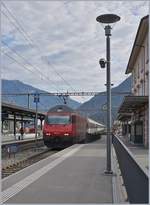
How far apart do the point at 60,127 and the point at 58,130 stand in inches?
11.6

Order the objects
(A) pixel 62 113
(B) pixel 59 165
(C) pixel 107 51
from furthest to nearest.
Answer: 1. (A) pixel 62 113
2. (B) pixel 59 165
3. (C) pixel 107 51

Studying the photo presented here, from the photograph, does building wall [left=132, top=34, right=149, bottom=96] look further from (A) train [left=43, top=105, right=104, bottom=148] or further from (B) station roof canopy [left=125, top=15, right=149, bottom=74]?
(A) train [left=43, top=105, right=104, bottom=148]

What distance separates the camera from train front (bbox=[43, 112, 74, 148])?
29.2 metres

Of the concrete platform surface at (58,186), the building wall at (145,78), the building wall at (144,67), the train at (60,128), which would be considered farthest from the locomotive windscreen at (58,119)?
the concrete platform surface at (58,186)

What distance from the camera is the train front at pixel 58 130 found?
2922 centimetres

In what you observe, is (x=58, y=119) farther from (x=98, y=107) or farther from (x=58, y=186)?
(x=98, y=107)

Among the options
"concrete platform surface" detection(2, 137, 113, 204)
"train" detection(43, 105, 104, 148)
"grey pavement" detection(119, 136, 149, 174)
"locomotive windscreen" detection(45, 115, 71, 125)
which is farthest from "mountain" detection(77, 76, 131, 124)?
"concrete platform surface" detection(2, 137, 113, 204)

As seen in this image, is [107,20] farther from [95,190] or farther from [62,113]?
[62,113]

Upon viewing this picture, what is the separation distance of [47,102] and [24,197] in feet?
278

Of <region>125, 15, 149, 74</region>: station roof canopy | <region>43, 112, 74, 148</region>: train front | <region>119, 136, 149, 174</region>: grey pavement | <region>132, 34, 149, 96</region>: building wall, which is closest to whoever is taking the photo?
<region>119, 136, 149, 174</region>: grey pavement

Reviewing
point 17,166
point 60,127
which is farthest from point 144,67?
point 17,166

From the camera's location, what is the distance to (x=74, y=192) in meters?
8.80

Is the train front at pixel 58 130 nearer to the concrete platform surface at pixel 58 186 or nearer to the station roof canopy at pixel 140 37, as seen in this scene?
the station roof canopy at pixel 140 37

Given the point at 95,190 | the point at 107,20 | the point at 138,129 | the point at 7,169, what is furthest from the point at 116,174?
the point at 138,129
